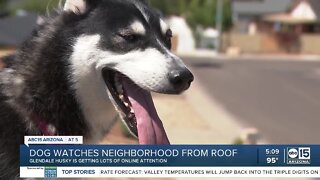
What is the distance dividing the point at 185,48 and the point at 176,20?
3.39 m

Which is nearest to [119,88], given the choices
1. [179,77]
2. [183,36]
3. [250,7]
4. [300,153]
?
[179,77]

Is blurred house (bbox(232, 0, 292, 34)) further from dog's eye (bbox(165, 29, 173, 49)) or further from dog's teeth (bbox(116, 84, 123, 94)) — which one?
dog's teeth (bbox(116, 84, 123, 94))

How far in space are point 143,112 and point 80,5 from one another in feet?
2.38

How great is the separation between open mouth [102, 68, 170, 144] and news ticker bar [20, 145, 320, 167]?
0.15m

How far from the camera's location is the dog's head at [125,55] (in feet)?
11.1

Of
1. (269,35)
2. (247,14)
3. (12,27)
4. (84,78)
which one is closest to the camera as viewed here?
(84,78)

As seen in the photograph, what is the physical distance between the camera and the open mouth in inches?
137

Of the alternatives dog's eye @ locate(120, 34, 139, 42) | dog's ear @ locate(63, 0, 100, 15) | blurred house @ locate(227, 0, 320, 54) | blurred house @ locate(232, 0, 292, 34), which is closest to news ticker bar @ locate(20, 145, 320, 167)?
dog's eye @ locate(120, 34, 139, 42)

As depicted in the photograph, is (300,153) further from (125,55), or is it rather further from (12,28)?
(12,28)

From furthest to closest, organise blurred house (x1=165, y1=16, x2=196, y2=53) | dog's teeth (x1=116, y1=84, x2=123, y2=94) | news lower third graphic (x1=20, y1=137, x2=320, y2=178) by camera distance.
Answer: blurred house (x1=165, y1=16, x2=196, y2=53) < news lower third graphic (x1=20, y1=137, x2=320, y2=178) < dog's teeth (x1=116, y1=84, x2=123, y2=94)

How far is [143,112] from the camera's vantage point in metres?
3.52

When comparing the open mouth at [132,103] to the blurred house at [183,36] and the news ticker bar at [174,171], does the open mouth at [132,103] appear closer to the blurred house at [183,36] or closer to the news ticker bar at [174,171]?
the news ticker bar at [174,171]

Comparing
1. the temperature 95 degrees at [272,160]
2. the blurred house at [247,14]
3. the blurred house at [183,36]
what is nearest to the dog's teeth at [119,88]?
the temperature 95 degrees at [272,160]

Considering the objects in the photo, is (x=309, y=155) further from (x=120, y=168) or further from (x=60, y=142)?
(x=60, y=142)
